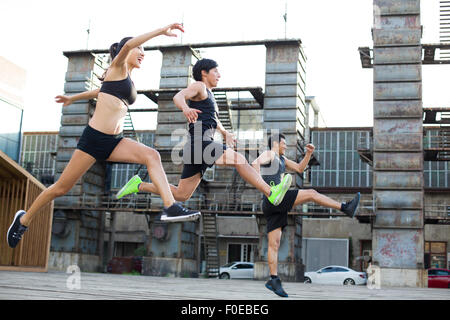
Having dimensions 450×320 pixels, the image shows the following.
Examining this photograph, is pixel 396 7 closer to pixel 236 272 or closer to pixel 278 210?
pixel 236 272

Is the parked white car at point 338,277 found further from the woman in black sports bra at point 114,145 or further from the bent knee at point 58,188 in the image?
the bent knee at point 58,188

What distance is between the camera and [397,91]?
25.1 m

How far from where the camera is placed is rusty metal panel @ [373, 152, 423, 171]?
2448cm

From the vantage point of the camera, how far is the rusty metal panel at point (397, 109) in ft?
81.5

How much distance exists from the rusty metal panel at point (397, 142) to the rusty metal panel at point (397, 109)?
0.93 metres

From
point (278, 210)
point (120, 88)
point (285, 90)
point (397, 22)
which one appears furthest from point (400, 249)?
point (120, 88)

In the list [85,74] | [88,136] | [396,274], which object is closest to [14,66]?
[85,74]

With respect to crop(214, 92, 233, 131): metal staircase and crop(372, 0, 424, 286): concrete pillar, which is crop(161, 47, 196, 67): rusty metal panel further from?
crop(372, 0, 424, 286): concrete pillar

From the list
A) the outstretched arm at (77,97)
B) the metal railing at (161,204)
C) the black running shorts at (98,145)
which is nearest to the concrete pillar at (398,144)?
the metal railing at (161,204)

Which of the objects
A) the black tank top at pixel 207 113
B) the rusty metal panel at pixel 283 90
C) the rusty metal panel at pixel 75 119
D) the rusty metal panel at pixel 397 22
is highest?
the rusty metal panel at pixel 397 22

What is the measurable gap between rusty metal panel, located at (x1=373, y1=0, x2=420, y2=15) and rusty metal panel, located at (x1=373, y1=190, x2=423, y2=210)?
853 cm

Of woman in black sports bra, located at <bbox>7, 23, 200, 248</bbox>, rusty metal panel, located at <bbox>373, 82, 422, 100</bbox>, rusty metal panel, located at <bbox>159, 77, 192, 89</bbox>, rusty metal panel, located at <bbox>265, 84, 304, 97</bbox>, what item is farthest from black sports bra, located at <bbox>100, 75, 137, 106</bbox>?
rusty metal panel, located at <bbox>159, 77, 192, 89</bbox>
